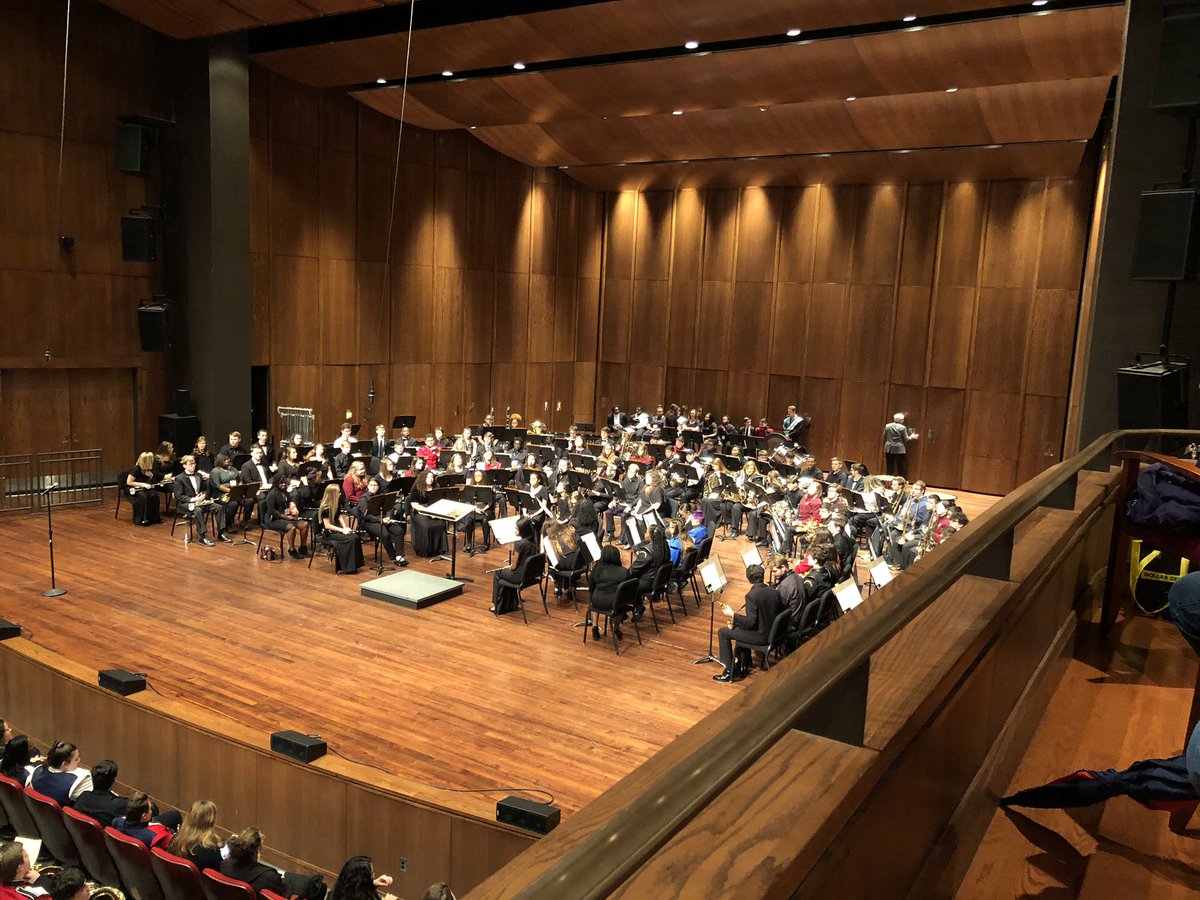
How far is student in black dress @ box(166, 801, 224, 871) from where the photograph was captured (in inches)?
201

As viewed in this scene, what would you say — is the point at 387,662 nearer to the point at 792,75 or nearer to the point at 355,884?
the point at 355,884

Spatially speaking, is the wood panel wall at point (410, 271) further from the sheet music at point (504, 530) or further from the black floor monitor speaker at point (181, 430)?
the sheet music at point (504, 530)

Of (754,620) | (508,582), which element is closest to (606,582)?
(508,582)

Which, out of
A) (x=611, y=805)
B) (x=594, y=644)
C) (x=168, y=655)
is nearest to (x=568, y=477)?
(x=594, y=644)

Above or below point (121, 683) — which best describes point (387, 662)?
below

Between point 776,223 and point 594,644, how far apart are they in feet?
48.0

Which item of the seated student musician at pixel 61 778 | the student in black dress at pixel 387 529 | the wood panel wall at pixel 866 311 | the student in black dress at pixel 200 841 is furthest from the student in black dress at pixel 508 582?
→ the wood panel wall at pixel 866 311

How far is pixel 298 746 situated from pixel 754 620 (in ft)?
14.0

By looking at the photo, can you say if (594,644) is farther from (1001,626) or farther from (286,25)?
(286,25)

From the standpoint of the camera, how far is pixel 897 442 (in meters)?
19.6

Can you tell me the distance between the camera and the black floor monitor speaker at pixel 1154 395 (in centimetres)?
645

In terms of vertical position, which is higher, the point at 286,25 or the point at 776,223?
the point at 286,25

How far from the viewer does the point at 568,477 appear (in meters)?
14.0

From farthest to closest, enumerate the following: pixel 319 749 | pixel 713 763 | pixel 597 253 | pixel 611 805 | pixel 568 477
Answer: pixel 597 253
pixel 568 477
pixel 319 749
pixel 611 805
pixel 713 763
